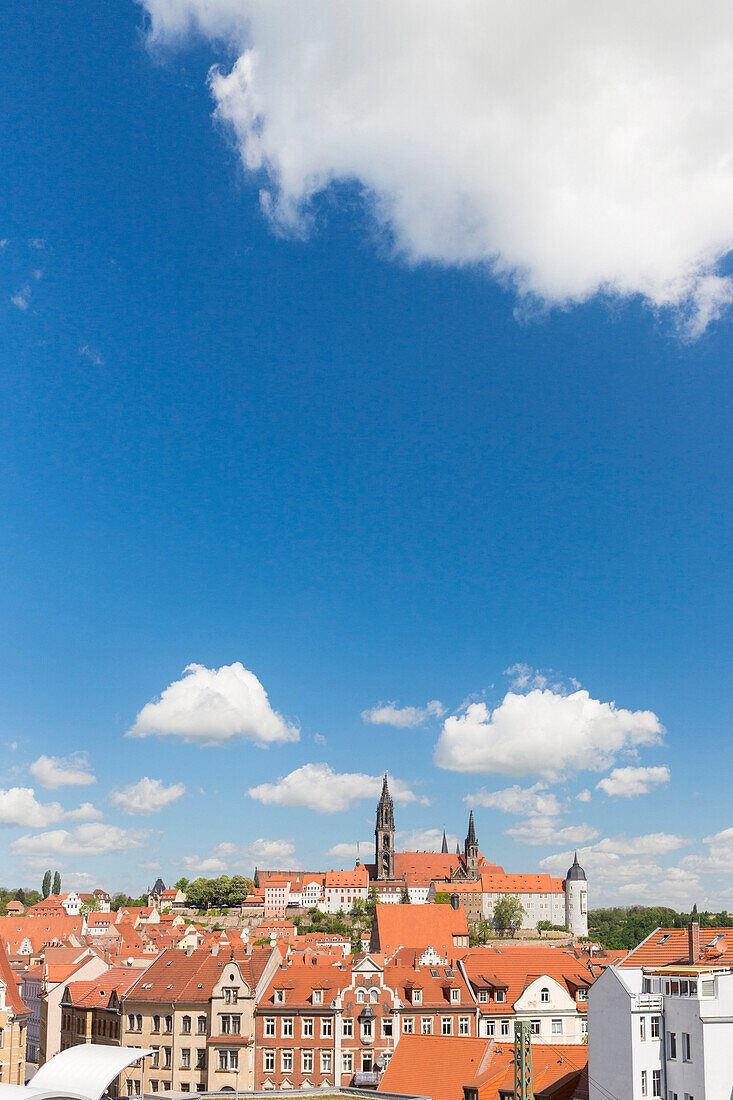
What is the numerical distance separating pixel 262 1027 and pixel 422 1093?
64.2 feet

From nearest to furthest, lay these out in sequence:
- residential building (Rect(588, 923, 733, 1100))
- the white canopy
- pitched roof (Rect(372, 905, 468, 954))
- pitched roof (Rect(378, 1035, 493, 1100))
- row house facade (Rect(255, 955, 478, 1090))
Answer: the white canopy → residential building (Rect(588, 923, 733, 1100)) → pitched roof (Rect(378, 1035, 493, 1100)) → row house facade (Rect(255, 955, 478, 1090)) → pitched roof (Rect(372, 905, 468, 954))

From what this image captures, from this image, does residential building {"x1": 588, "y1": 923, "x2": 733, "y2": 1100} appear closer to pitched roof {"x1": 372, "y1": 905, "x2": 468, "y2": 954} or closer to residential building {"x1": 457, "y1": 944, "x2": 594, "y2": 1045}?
residential building {"x1": 457, "y1": 944, "x2": 594, "y2": 1045}

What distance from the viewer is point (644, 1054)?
4359 cm

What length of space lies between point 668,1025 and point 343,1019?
106 ft

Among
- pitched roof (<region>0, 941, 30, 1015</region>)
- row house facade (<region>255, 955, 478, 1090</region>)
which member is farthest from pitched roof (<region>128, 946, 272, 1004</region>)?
pitched roof (<region>0, 941, 30, 1015</region>)

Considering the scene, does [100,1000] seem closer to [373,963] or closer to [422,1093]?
[373,963]

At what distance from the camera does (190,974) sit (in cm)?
7112

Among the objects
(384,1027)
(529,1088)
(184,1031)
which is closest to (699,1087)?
(529,1088)

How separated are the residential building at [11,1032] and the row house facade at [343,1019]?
703 inches

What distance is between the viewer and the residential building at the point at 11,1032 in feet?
179

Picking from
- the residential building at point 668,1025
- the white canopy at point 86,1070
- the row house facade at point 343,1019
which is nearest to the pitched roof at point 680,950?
the residential building at point 668,1025

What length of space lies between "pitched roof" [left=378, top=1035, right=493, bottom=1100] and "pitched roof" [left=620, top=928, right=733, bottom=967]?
10255mm

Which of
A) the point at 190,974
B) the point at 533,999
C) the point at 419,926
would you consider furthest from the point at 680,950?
the point at 419,926

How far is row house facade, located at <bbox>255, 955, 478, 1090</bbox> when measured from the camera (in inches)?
2675
